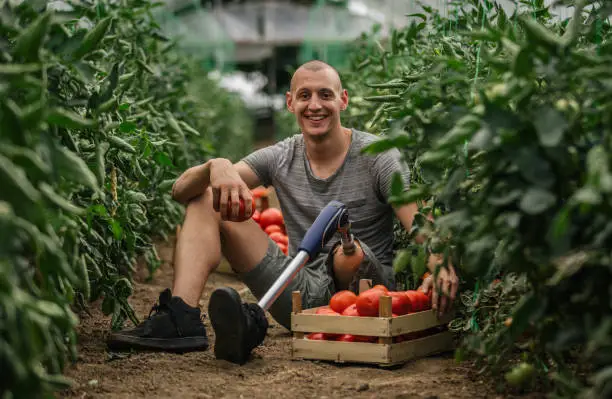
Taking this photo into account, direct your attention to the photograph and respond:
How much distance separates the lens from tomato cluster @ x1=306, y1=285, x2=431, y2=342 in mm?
3213

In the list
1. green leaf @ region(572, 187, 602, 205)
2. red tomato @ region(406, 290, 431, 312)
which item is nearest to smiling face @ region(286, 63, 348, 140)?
red tomato @ region(406, 290, 431, 312)

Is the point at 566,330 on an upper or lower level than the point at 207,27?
lower

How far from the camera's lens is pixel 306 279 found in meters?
3.77

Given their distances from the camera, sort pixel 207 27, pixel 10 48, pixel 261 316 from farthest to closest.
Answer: pixel 207 27 < pixel 261 316 < pixel 10 48

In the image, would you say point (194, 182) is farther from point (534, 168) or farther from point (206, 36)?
point (206, 36)

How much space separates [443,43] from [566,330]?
197 centimetres

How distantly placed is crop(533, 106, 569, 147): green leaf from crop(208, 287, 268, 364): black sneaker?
1.51 meters

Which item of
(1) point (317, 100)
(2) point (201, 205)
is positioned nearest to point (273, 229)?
(1) point (317, 100)

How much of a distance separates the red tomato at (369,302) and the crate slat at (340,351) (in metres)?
0.13

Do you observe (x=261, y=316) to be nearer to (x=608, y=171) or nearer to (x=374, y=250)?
(x=374, y=250)

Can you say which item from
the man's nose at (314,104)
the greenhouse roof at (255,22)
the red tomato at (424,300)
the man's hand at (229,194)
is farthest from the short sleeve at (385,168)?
the greenhouse roof at (255,22)

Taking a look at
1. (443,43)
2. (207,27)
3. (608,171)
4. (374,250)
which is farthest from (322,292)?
(207,27)

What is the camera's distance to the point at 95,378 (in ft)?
9.84

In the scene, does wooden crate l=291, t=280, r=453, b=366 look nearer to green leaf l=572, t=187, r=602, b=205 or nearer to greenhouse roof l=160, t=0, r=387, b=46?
green leaf l=572, t=187, r=602, b=205
